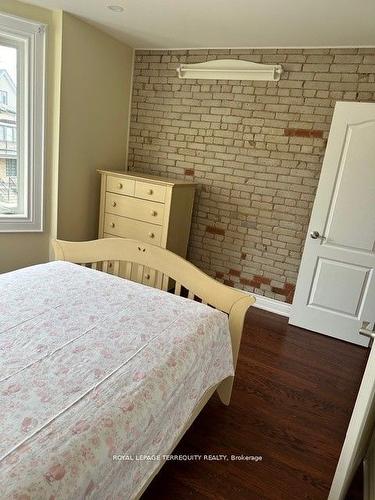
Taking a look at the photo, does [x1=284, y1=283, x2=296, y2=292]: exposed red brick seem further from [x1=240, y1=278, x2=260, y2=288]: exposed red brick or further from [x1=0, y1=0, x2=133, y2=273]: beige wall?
Answer: [x1=0, y1=0, x2=133, y2=273]: beige wall

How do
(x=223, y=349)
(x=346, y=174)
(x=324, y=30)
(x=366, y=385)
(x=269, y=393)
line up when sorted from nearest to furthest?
(x=366, y=385) → (x=223, y=349) → (x=269, y=393) → (x=324, y=30) → (x=346, y=174)

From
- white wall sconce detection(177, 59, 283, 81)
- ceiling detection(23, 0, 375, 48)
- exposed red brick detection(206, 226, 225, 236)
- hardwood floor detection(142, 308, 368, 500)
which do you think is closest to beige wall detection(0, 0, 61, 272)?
ceiling detection(23, 0, 375, 48)

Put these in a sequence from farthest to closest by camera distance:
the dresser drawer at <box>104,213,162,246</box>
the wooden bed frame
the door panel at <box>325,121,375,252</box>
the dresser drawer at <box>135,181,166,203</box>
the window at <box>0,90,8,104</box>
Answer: the dresser drawer at <box>104,213,162,246</box> < the dresser drawer at <box>135,181,166,203</box> < the window at <box>0,90,8,104</box> < the door panel at <box>325,121,375,252</box> < the wooden bed frame

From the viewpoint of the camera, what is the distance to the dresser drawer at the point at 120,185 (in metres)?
3.33

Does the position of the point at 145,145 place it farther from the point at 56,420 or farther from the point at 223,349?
the point at 56,420

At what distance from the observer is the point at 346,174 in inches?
110

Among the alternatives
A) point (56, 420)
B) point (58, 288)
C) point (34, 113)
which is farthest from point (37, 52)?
point (56, 420)

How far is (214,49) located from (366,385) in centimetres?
320

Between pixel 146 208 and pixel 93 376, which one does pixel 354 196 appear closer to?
pixel 146 208

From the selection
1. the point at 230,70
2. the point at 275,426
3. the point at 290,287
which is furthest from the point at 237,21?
the point at 275,426

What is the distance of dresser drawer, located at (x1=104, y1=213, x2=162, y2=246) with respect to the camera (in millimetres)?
3301

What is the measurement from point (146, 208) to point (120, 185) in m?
0.37

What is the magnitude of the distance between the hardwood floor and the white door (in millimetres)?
305

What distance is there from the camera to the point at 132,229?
3.40 m
